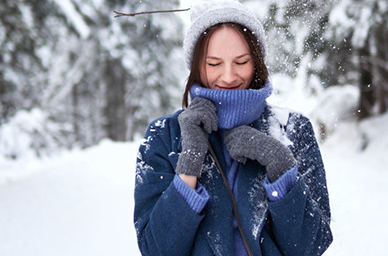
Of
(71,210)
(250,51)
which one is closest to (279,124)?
(250,51)

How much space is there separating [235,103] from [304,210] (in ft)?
1.86

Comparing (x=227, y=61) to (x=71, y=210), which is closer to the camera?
(x=227, y=61)

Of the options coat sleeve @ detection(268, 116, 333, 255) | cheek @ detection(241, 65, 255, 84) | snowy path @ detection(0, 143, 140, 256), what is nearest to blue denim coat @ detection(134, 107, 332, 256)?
coat sleeve @ detection(268, 116, 333, 255)

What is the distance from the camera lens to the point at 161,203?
1.46m

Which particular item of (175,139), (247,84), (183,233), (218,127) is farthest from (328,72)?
(183,233)

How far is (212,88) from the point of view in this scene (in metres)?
1.72

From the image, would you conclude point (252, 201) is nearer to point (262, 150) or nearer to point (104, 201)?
point (262, 150)

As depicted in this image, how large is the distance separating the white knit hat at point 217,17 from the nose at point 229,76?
0.74ft

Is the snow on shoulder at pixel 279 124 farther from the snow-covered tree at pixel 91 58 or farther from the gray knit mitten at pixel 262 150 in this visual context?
the snow-covered tree at pixel 91 58

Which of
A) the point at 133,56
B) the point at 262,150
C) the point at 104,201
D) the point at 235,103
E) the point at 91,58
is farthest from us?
the point at 91,58

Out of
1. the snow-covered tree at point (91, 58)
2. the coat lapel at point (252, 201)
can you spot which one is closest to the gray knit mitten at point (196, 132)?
the coat lapel at point (252, 201)

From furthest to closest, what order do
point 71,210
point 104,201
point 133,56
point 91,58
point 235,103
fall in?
point 91,58 → point 133,56 → point 104,201 → point 71,210 → point 235,103

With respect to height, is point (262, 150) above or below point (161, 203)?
above

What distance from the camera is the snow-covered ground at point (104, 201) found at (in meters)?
4.08
